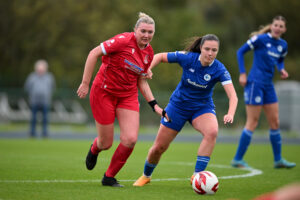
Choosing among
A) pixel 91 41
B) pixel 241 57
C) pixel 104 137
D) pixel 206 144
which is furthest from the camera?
pixel 91 41

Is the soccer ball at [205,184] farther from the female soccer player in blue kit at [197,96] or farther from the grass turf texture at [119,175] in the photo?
the female soccer player in blue kit at [197,96]

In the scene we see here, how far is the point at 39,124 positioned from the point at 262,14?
21166 millimetres

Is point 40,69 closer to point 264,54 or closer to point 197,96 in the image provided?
point 264,54

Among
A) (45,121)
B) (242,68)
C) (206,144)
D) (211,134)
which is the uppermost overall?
(242,68)

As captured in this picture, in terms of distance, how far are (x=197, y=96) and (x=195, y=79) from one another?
0.82ft

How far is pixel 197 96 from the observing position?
729 centimetres

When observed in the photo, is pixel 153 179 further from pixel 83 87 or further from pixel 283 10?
pixel 283 10

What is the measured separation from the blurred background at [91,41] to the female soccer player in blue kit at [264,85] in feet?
40.9

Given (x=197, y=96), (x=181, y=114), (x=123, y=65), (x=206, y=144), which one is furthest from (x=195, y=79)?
(x=123, y=65)

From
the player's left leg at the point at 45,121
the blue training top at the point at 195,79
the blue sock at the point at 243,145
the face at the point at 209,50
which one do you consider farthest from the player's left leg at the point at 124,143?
the player's left leg at the point at 45,121

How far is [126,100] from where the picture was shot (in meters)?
7.26

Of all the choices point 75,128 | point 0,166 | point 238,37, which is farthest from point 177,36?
point 0,166

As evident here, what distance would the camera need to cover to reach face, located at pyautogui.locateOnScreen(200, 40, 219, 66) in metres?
6.97

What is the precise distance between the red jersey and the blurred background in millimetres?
16095
